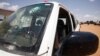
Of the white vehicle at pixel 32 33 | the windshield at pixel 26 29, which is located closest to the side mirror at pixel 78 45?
the white vehicle at pixel 32 33

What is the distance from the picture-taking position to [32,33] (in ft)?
7.68

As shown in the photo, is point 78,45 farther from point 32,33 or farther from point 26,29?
point 26,29

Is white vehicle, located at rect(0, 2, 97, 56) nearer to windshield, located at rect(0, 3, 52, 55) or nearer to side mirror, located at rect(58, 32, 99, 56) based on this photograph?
windshield, located at rect(0, 3, 52, 55)

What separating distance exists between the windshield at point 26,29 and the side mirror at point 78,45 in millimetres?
303

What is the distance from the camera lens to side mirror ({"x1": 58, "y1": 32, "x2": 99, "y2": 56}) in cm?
216

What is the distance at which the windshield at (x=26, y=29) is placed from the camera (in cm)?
214

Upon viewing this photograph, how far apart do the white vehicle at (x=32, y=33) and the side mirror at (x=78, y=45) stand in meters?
0.12

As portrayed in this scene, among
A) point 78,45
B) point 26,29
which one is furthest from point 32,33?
point 78,45

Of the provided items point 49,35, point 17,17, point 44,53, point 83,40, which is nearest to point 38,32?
point 49,35

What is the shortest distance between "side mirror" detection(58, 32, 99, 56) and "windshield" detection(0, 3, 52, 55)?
0.99 feet

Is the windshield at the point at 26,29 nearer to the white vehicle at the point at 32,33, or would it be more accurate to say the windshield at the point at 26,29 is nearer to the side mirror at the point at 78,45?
the white vehicle at the point at 32,33

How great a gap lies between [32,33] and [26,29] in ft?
0.42

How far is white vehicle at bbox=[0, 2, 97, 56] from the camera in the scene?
2.06 metres

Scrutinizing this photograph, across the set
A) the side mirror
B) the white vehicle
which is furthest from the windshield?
the side mirror
